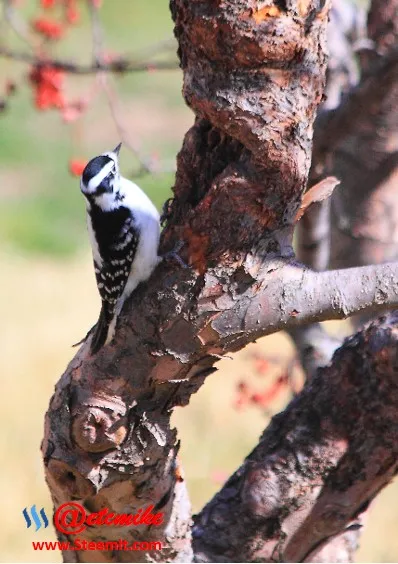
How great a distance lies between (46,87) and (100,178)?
3.39 feet

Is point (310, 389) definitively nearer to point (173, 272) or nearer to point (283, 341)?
point (173, 272)

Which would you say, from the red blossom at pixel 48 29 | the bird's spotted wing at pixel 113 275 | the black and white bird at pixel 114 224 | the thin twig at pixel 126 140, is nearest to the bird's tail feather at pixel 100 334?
the bird's spotted wing at pixel 113 275

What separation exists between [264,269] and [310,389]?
82cm

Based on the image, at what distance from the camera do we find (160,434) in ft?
9.04

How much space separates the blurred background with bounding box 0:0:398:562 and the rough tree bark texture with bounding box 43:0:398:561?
0.91 meters

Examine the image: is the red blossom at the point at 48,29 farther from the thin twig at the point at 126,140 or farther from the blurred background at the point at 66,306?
the thin twig at the point at 126,140

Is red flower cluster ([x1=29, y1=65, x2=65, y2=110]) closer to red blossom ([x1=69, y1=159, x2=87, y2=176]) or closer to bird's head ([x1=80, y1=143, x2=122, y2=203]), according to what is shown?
red blossom ([x1=69, y1=159, x2=87, y2=176])

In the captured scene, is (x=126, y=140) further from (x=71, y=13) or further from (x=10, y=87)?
(x=71, y=13)

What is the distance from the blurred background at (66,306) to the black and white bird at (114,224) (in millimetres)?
540

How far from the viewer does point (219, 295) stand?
8.29ft

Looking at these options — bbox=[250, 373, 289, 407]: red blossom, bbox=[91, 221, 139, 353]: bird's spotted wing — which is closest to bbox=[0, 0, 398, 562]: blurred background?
bbox=[250, 373, 289, 407]: red blossom

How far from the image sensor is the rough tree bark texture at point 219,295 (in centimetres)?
238

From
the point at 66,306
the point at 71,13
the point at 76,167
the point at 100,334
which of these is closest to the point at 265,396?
the point at 76,167

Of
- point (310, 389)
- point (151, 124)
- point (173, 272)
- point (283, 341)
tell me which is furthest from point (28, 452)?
point (151, 124)
